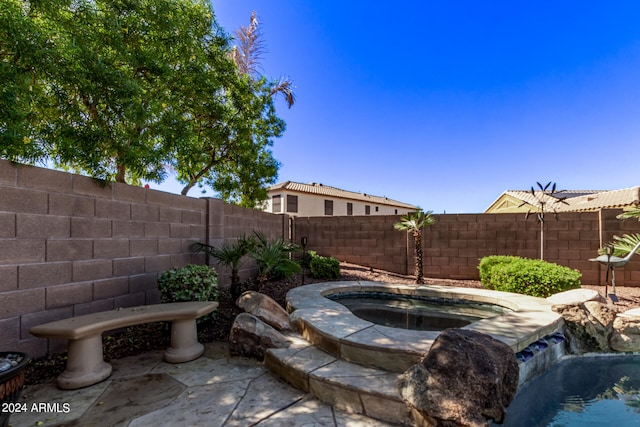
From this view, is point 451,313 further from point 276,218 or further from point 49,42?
point 49,42

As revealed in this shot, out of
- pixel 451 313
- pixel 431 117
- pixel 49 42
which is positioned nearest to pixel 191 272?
pixel 49 42

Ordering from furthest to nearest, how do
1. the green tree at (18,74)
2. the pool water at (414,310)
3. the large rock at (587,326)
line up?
the pool water at (414,310) → the large rock at (587,326) → the green tree at (18,74)

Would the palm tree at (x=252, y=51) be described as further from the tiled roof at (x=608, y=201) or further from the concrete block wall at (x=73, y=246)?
the tiled roof at (x=608, y=201)

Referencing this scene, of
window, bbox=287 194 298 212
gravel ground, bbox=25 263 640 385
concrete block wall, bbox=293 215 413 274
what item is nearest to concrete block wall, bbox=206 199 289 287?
gravel ground, bbox=25 263 640 385

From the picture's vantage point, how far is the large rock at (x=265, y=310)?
3537mm

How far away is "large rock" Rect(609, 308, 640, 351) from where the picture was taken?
3.59 meters

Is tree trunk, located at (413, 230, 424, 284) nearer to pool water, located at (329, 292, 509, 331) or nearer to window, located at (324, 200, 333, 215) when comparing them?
pool water, located at (329, 292, 509, 331)

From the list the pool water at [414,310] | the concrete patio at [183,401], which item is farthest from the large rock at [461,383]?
the pool water at [414,310]

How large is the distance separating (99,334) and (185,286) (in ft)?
3.56

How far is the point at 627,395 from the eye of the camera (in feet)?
9.15

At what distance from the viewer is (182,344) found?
3072mm

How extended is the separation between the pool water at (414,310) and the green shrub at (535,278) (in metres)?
1.00

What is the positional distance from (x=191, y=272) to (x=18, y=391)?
202 centimetres

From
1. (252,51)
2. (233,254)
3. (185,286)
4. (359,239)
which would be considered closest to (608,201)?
(359,239)
